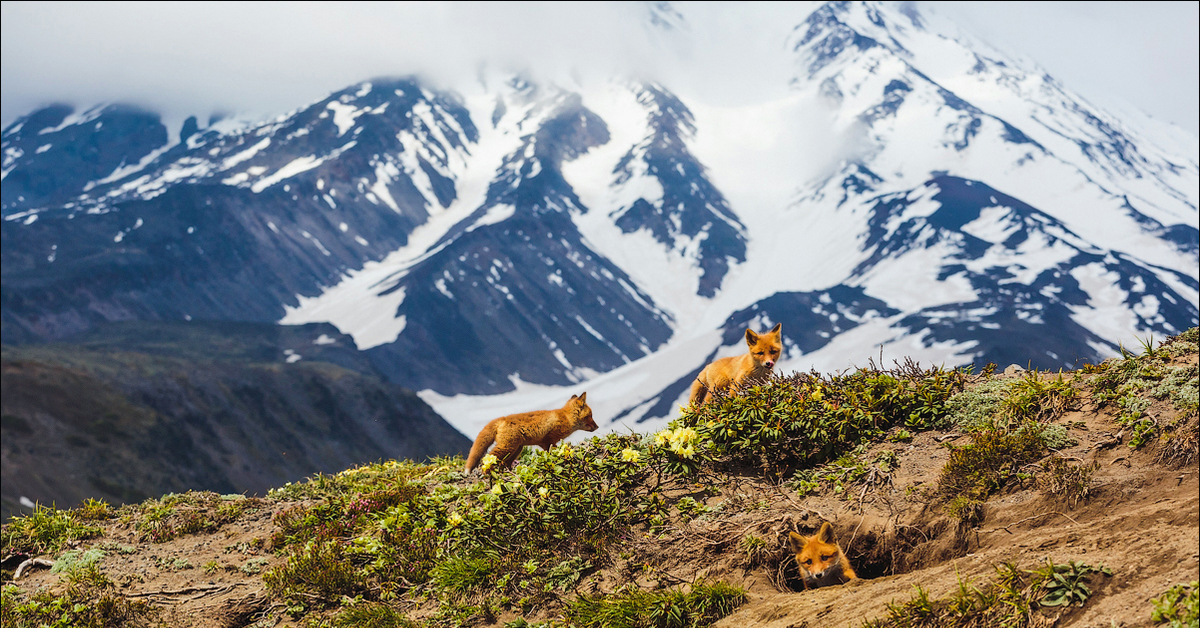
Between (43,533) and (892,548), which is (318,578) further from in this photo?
(892,548)

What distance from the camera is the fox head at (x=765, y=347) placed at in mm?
9289

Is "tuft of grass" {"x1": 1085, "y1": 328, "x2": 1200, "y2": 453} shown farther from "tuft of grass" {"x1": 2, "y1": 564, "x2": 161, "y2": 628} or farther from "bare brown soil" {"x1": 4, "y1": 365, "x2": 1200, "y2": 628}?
"tuft of grass" {"x1": 2, "y1": 564, "x2": 161, "y2": 628}

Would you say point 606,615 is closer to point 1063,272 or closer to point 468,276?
point 468,276

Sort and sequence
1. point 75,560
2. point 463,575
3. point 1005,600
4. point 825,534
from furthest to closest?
1. point 75,560
2. point 463,575
3. point 825,534
4. point 1005,600

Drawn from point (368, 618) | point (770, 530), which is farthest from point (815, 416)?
point (368, 618)

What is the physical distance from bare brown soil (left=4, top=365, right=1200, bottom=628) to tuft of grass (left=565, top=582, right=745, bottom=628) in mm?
183

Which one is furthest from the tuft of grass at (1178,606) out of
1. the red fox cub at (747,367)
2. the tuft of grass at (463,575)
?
the tuft of grass at (463,575)

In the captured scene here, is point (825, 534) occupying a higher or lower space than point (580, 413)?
higher

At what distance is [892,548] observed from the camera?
6.87 m

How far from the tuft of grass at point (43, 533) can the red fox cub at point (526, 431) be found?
4.89m

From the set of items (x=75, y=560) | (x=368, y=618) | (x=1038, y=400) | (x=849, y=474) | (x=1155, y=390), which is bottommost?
(x=75, y=560)

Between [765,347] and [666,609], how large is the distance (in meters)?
3.80

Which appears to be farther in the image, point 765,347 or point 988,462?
point 765,347

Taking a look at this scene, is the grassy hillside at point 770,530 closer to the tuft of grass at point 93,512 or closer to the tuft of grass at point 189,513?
the tuft of grass at point 189,513
